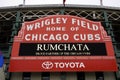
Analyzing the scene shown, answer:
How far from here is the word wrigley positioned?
31.5m

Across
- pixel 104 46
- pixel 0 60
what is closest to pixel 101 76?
pixel 104 46

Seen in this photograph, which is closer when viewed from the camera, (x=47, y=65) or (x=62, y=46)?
(x=47, y=65)

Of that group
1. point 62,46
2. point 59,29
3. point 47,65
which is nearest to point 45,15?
point 59,29

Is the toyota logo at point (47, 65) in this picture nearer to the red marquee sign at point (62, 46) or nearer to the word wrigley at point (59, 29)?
the red marquee sign at point (62, 46)

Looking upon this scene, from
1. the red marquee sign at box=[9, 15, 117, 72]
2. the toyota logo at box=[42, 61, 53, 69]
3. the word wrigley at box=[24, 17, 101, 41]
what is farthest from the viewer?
the word wrigley at box=[24, 17, 101, 41]

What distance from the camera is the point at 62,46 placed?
30.8 metres

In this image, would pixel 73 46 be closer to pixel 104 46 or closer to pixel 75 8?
pixel 104 46

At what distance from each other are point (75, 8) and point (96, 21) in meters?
2.90

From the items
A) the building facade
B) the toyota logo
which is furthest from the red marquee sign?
the building facade

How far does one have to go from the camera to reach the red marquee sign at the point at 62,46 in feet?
96.2

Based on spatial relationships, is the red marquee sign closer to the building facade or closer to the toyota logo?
the toyota logo

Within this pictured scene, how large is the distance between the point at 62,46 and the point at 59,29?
2.49 m

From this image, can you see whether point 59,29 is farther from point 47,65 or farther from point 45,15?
point 47,65

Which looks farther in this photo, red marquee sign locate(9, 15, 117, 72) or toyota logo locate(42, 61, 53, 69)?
red marquee sign locate(9, 15, 117, 72)
